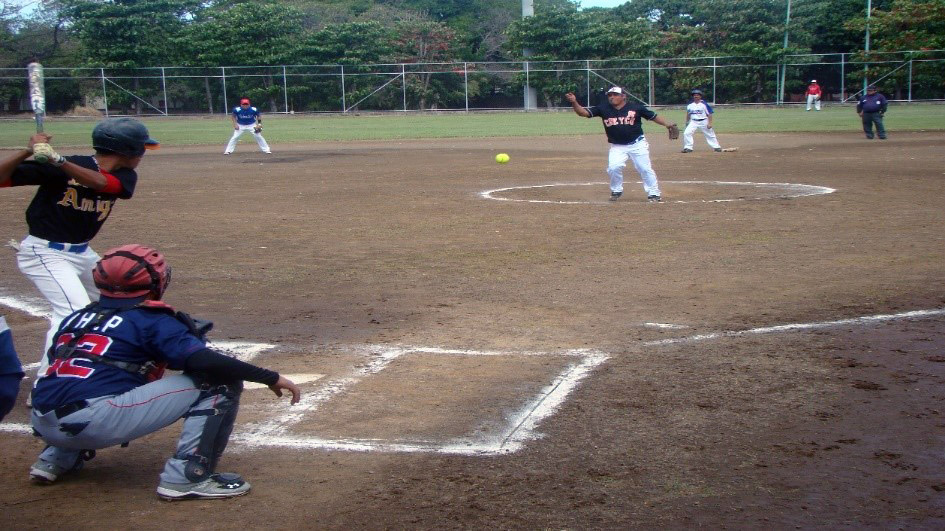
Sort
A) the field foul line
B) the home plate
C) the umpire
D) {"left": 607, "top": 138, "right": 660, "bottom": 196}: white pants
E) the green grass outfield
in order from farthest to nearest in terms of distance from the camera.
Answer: the green grass outfield
the umpire
{"left": 607, "top": 138, "right": 660, "bottom": 196}: white pants
the home plate
the field foul line

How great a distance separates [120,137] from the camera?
573 cm

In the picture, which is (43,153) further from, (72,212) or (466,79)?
(466,79)

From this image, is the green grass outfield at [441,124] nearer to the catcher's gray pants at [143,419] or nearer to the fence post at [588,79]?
the fence post at [588,79]

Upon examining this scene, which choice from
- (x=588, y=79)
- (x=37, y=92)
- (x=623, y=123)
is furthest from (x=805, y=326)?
(x=588, y=79)

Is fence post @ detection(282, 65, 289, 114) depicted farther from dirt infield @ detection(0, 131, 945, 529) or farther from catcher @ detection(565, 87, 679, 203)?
catcher @ detection(565, 87, 679, 203)

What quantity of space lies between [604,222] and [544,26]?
50130 mm

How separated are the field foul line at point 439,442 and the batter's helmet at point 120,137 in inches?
73.1

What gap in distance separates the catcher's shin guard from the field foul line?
694 mm

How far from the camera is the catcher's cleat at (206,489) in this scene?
4355 mm

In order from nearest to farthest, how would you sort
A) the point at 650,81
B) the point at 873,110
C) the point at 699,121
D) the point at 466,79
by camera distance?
the point at 699,121, the point at 873,110, the point at 650,81, the point at 466,79

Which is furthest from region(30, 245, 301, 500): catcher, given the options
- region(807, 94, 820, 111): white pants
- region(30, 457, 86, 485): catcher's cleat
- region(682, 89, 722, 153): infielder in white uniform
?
region(807, 94, 820, 111): white pants

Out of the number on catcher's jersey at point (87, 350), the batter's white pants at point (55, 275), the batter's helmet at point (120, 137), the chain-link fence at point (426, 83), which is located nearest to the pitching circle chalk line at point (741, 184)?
the batter's helmet at point (120, 137)

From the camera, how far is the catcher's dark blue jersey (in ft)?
13.8

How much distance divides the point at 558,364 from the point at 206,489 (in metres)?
2.82
